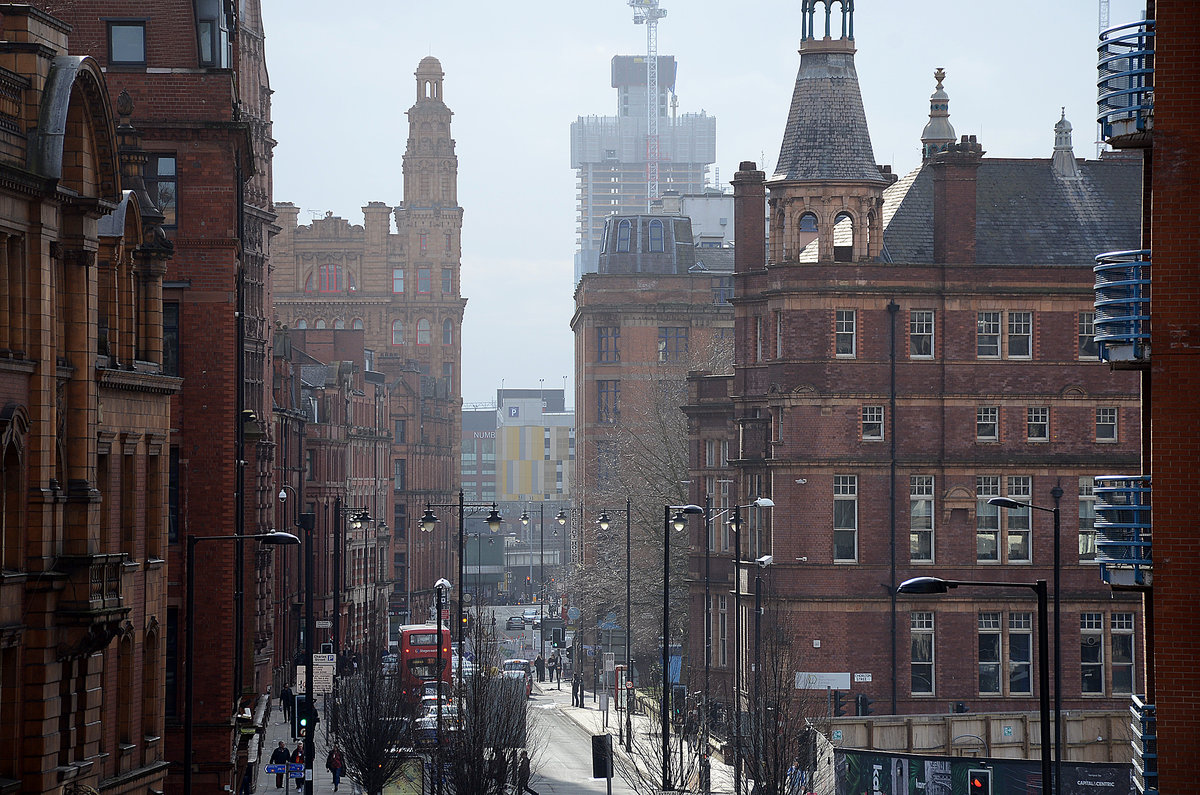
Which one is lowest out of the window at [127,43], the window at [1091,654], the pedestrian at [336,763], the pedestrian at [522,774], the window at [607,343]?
the pedestrian at [336,763]

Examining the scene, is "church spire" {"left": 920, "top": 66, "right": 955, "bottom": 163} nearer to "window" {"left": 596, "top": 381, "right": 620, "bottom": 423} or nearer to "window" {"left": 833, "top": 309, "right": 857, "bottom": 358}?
"window" {"left": 833, "top": 309, "right": 857, "bottom": 358}

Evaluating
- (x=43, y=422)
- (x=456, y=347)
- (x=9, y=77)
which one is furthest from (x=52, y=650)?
(x=456, y=347)

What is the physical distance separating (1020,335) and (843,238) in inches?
290

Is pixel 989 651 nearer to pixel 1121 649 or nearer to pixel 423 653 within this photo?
pixel 1121 649

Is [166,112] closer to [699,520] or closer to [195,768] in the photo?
[195,768]

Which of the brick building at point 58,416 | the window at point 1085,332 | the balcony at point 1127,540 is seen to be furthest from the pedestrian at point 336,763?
the balcony at point 1127,540

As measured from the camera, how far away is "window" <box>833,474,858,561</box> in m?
61.4

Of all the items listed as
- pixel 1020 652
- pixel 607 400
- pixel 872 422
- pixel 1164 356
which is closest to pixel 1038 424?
pixel 872 422

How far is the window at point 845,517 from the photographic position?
201 ft

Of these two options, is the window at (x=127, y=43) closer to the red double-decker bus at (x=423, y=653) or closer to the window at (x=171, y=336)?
the window at (x=171, y=336)

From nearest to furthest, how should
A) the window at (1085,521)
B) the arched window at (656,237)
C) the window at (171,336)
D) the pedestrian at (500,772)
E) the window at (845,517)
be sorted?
the window at (171,336)
the pedestrian at (500,772)
the window at (845,517)
the window at (1085,521)
the arched window at (656,237)

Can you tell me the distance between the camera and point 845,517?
61594 mm

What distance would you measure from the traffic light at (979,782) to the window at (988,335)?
2703 centimetres

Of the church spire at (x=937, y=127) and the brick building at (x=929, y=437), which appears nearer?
the brick building at (x=929, y=437)
